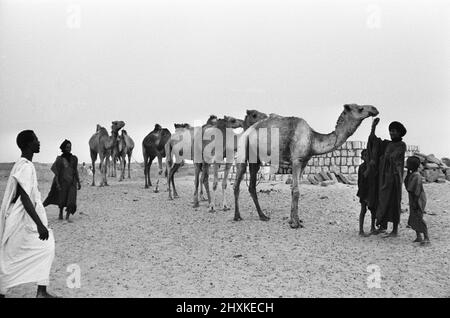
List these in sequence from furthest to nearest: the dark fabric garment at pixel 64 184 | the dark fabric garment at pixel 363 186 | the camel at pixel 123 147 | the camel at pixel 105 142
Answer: the camel at pixel 123 147 → the camel at pixel 105 142 → the dark fabric garment at pixel 64 184 → the dark fabric garment at pixel 363 186

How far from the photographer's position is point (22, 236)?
16.9 feet

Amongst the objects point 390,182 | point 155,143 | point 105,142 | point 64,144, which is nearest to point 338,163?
point 155,143

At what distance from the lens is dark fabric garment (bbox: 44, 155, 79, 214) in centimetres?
997

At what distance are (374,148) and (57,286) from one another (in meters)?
5.88

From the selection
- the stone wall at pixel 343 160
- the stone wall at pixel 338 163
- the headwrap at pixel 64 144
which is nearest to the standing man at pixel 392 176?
the headwrap at pixel 64 144

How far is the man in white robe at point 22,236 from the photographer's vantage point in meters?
5.10

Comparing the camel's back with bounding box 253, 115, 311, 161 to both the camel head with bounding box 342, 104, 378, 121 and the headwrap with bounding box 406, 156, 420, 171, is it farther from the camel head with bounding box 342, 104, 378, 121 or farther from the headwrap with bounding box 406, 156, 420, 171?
the headwrap with bounding box 406, 156, 420, 171

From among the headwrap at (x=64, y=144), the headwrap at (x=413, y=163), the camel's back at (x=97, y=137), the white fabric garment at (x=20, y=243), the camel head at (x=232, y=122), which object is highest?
the camel head at (x=232, y=122)

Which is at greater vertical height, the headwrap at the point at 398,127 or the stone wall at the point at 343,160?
the headwrap at the point at 398,127

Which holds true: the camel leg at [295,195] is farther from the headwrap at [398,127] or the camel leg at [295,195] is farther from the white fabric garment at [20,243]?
the white fabric garment at [20,243]

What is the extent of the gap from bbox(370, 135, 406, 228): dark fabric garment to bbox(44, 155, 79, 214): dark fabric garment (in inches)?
247

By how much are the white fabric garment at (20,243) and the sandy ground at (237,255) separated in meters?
0.72
